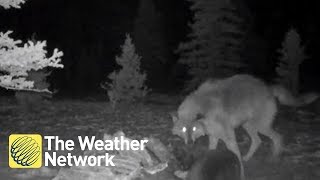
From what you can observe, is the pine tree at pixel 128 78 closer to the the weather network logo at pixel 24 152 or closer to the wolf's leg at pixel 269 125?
the wolf's leg at pixel 269 125

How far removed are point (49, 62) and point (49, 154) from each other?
18.7ft

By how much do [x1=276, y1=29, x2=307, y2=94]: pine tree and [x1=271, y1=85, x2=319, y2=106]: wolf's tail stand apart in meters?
20.2

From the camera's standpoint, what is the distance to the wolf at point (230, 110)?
12.0 meters

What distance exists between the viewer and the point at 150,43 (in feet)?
173

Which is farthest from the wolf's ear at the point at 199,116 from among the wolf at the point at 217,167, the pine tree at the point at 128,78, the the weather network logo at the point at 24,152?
the pine tree at the point at 128,78

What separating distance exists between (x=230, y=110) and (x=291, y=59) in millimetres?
22522

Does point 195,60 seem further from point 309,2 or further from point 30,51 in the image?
point 309,2

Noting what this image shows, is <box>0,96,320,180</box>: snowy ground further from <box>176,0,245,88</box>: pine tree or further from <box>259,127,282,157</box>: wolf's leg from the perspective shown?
<box>176,0,245,88</box>: pine tree

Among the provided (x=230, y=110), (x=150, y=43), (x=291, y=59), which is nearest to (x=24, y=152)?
(x=230, y=110)

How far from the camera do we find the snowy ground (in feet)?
38.4

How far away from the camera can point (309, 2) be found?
69.8 metres

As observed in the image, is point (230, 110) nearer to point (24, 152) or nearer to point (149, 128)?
point (24, 152)

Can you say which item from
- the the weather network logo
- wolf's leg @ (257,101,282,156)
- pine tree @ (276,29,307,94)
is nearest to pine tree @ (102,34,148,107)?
pine tree @ (276,29,307,94)

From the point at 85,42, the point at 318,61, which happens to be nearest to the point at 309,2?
the point at 318,61
